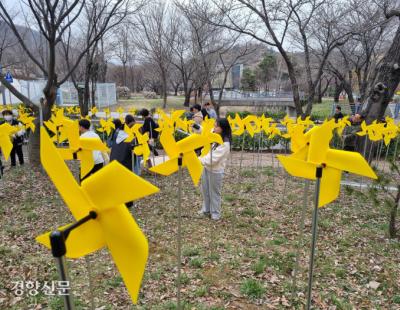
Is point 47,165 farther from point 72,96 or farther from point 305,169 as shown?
point 72,96

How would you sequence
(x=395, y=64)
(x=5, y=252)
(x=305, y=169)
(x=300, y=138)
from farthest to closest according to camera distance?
(x=395, y=64)
(x=5, y=252)
(x=300, y=138)
(x=305, y=169)

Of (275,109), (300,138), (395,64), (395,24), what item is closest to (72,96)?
(275,109)

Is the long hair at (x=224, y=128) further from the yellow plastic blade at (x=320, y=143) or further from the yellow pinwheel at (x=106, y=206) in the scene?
the yellow pinwheel at (x=106, y=206)

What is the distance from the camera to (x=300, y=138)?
3.62 metres

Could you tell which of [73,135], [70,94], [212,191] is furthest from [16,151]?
[70,94]

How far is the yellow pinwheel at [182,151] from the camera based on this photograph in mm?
2861

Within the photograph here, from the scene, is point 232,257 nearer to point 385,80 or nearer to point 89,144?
point 89,144

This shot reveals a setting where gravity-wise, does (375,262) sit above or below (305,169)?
below

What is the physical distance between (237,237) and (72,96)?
77.4ft

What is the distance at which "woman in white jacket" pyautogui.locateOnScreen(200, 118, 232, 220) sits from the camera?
4652mm

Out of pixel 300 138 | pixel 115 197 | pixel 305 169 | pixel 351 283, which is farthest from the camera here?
pixel 300 138

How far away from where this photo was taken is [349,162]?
81.4 inches

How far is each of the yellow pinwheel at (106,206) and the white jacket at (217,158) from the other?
10.5 ft

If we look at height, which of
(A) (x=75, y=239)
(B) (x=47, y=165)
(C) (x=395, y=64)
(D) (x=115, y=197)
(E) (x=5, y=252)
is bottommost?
(E) (x=5, y=252)
